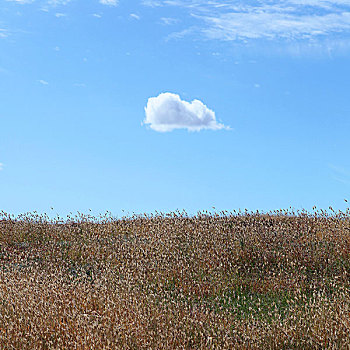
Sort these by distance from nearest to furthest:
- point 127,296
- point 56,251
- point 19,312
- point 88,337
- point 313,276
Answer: point 88,337, point 19,312, point 127,296, point 313,276, point 56,251

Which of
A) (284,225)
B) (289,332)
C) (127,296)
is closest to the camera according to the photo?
(289,332)

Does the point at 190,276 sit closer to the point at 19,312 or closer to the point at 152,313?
the point at 152,313

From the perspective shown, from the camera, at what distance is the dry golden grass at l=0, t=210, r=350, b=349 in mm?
5716

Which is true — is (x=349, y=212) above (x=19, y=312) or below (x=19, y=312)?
below

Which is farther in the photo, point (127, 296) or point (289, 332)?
point (127, 296)

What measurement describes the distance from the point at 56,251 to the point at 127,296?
4.26 metres

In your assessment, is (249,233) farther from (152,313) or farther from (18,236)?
(18,236)

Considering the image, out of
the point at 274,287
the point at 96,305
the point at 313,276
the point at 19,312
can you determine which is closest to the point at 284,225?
the point at 313,276

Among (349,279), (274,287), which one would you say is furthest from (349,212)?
(274,287)

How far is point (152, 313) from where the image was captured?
261 inches

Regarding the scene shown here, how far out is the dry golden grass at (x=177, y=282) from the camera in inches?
225

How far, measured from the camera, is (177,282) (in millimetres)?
8742

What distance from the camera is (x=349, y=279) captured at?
8.84 m

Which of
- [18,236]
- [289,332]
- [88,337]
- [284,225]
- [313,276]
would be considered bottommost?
Answer: [18,236]
